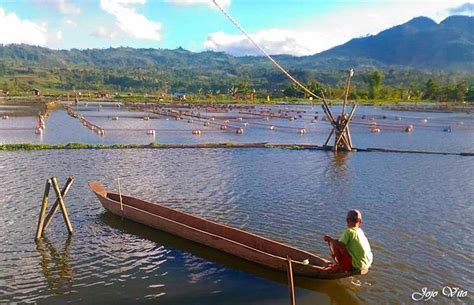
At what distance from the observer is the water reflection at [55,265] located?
41.4 feet

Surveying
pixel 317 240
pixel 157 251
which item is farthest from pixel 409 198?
pixel 157 251

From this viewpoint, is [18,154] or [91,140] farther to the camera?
[91,140]

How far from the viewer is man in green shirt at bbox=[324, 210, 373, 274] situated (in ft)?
37.8

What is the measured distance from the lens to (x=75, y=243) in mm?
15742

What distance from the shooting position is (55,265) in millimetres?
13930

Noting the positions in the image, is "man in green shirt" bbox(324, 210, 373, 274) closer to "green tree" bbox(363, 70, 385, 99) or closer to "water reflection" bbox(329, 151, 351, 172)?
"water reflection" bbox(329, 151, 351, 172)

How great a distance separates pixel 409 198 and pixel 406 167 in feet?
30.8

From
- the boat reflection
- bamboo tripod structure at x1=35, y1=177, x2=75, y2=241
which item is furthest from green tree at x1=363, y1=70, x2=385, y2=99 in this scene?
bamboo tripod structure at x1=35, y1=177, x2=75, y2=241

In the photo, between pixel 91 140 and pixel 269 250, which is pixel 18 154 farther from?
pixel 269 250

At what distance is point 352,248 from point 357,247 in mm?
139

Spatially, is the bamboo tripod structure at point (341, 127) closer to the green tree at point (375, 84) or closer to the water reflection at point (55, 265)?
the water reflection at point (55, 265)

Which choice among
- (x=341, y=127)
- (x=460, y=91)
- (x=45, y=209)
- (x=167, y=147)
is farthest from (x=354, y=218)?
(x=460, y=91)

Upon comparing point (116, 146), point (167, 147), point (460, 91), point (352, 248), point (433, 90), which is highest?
point (433, 90)

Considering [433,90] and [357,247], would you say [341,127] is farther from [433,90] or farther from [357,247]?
[433,90]
